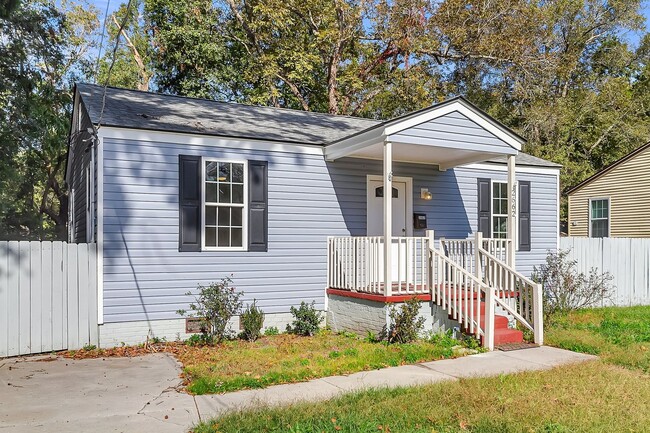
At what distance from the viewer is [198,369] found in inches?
245

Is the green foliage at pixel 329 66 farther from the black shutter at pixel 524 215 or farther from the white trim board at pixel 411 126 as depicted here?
the white trim board at pixel 411 126

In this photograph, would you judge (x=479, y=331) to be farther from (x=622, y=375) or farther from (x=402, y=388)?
(x=402, y=388)

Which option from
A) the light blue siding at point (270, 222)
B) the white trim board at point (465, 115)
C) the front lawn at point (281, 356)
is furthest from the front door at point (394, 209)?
the front lawn at point (281, 356)

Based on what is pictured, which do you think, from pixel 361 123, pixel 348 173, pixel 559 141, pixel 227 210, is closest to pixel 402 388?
pixel 227 210

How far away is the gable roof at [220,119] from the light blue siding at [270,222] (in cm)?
31

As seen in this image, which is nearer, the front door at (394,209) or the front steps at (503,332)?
the front steps at (503,332)

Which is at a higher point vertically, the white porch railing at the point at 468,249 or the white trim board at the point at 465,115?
the white trim board at the point at 465,115

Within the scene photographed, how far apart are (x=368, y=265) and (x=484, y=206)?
4.10 meters

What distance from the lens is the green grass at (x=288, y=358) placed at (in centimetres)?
580

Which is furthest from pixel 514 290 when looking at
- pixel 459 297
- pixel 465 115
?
pixel 465 115

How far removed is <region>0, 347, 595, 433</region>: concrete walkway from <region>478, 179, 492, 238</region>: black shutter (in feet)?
13.3

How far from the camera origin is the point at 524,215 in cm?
1151

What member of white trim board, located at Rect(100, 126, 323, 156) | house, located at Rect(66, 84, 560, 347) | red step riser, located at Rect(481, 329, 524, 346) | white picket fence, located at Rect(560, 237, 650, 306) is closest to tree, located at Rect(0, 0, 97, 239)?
house, located at Rect(66, 84, 560, 347)

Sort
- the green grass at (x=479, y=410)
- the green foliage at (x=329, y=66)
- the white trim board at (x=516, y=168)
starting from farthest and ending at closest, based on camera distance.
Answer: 1. the green foliage at (x=329, y=66)
2. the white trim board at (x=516, y=168)
3. the green grass at (x=479, y=410)
